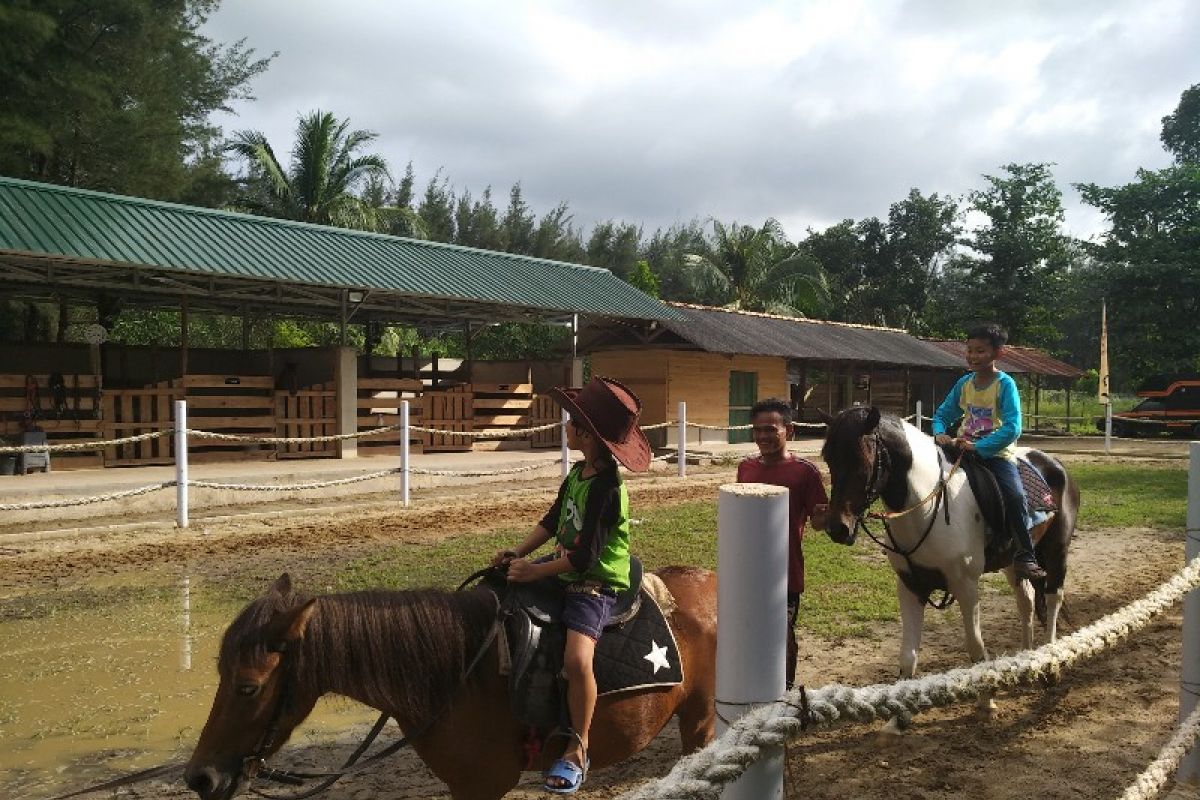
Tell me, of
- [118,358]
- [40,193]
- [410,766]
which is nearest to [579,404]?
[410,766]

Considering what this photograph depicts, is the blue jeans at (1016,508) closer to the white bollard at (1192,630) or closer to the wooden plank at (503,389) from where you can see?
the white bollard at (1192,630)

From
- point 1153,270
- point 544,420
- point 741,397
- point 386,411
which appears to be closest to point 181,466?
point 386,411

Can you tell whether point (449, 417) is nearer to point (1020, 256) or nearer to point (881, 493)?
point (881, 493)

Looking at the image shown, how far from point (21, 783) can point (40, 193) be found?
13105mm

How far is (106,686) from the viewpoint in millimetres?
5180

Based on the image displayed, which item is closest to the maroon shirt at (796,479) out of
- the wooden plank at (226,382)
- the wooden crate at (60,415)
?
the wooden crate at (60,415)

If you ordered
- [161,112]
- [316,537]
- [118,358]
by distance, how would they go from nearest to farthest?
[316,537] → [118,358] → [161,112]

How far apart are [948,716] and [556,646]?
3048 millimetres

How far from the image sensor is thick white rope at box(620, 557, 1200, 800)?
1.35 m

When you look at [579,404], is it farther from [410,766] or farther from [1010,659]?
[410,766]

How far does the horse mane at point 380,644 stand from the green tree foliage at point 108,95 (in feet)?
67.1

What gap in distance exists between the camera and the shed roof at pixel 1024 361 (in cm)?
3200

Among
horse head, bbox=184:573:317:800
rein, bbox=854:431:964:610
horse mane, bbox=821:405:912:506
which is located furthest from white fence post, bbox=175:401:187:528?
horse head, bbox=184:573:317:800

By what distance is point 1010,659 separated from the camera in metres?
2.10
